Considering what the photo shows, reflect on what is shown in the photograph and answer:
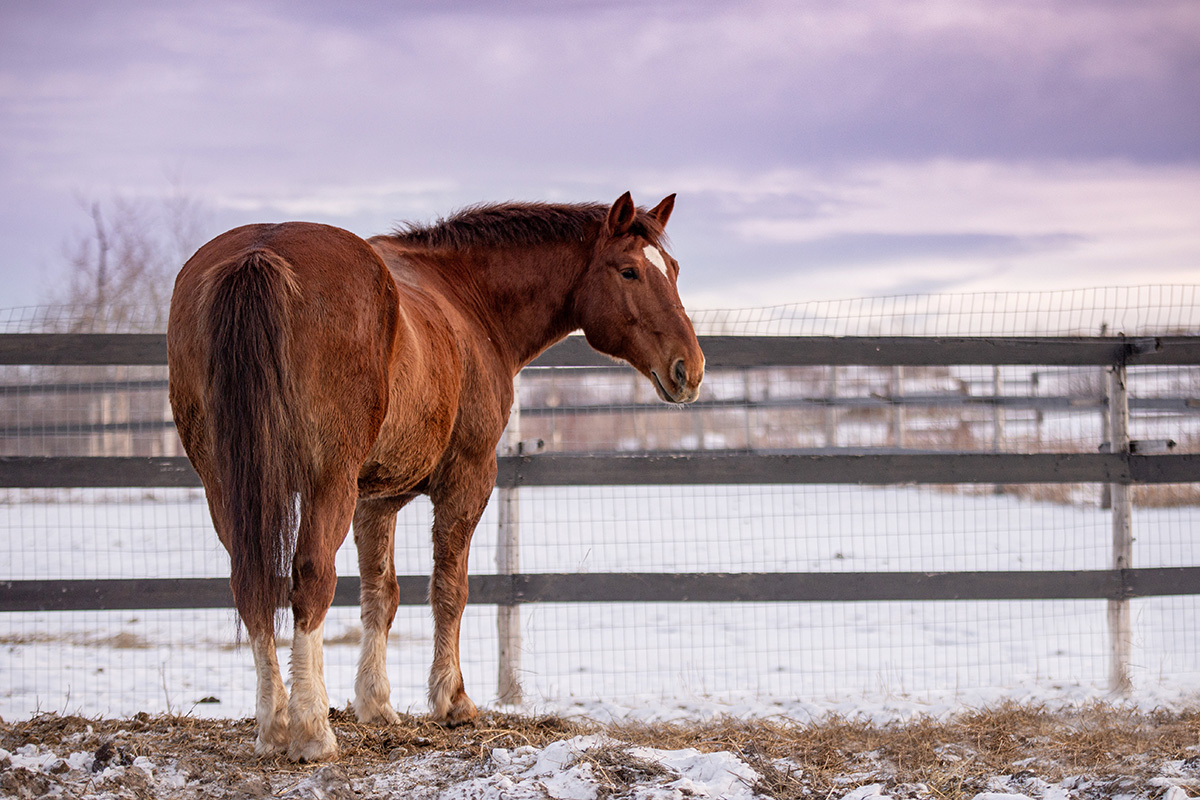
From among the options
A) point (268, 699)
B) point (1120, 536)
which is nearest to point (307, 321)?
point (268, 699)

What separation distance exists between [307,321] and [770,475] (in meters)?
2.81

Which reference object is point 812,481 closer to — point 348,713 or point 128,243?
point 348,713

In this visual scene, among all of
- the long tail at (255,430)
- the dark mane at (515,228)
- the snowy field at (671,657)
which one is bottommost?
the snowy field at (671,657)

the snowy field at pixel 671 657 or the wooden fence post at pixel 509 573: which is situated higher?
the wooden fence post at pixel 509 573

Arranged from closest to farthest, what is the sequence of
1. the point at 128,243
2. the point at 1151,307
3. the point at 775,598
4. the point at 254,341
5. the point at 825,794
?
the point at 254,341 < the point at 825,794 < the point at 775,598 < the point at 1151,307 < the point at 128,243

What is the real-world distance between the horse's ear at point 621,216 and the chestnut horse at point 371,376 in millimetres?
10

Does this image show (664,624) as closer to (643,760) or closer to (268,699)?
(643,760)

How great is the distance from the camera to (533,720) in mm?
3545

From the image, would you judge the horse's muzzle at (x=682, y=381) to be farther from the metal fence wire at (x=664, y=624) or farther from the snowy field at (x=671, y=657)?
the snowy field at (x=671, y=657)

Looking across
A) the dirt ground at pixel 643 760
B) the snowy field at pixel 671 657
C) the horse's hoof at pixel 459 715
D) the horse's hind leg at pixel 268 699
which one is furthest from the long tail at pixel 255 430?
the snowy field at pixel 671 657

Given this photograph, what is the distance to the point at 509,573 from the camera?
180 inches

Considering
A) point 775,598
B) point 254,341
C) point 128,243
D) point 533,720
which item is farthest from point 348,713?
point 128,243

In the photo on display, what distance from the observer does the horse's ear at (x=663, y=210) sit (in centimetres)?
399

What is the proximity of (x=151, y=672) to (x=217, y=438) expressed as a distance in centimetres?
352
